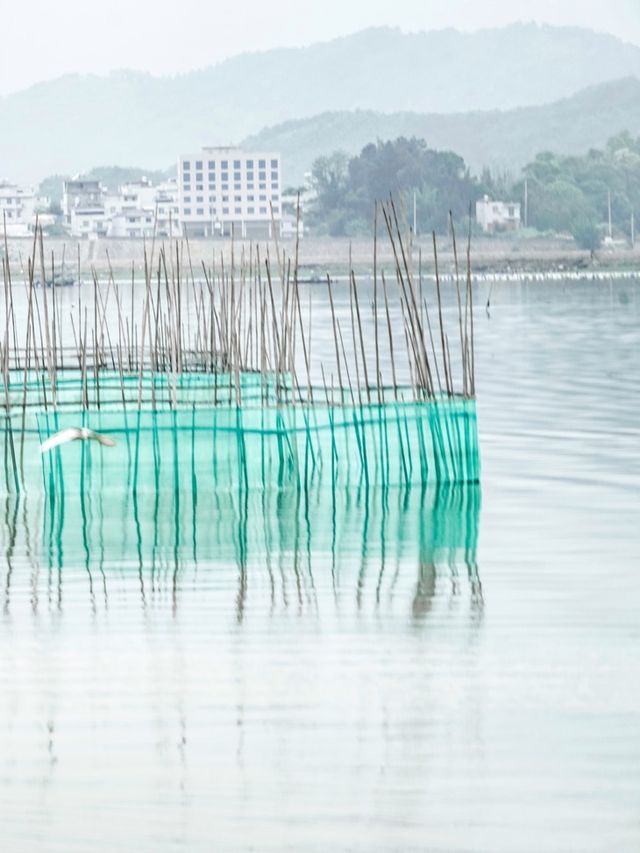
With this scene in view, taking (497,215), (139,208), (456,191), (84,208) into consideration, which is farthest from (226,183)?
(497,215)

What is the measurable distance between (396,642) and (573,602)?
655 millimetres

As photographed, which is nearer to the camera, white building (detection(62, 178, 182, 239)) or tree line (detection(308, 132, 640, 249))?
tree line (detection(308, 132, 640, 249))

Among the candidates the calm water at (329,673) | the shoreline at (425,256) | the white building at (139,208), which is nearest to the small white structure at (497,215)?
the shoreline at (425,256)

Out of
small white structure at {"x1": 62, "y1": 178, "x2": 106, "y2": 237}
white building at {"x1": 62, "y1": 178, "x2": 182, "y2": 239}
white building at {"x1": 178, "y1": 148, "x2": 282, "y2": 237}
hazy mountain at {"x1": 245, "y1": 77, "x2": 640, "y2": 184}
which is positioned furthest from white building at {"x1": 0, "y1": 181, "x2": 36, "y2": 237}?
hazy mountain at {"x1": 245, "y1": 77, "x2": 640, "y2": 184}

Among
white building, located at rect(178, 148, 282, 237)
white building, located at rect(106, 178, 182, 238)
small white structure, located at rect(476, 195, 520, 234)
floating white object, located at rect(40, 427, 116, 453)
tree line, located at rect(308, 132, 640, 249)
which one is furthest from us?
white building, located at rect(178, 148, 282, 237)

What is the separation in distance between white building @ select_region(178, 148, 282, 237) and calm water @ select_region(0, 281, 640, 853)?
269 feet

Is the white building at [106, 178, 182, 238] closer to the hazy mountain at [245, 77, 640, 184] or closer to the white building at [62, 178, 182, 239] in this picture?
the white building at [62, 178, 182, 239]

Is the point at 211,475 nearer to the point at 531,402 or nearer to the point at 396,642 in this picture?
the point at 396,642

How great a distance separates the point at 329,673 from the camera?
4.36 metres

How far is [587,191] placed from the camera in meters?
77.4

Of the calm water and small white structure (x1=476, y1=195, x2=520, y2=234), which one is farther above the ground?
small white structure (x1=476, y1=195, x2=520, y2=234)

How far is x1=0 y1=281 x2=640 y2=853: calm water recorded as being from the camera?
3303 millimetres

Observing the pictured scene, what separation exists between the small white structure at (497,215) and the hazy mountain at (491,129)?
52.5m

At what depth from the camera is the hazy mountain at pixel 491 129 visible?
426 feet
